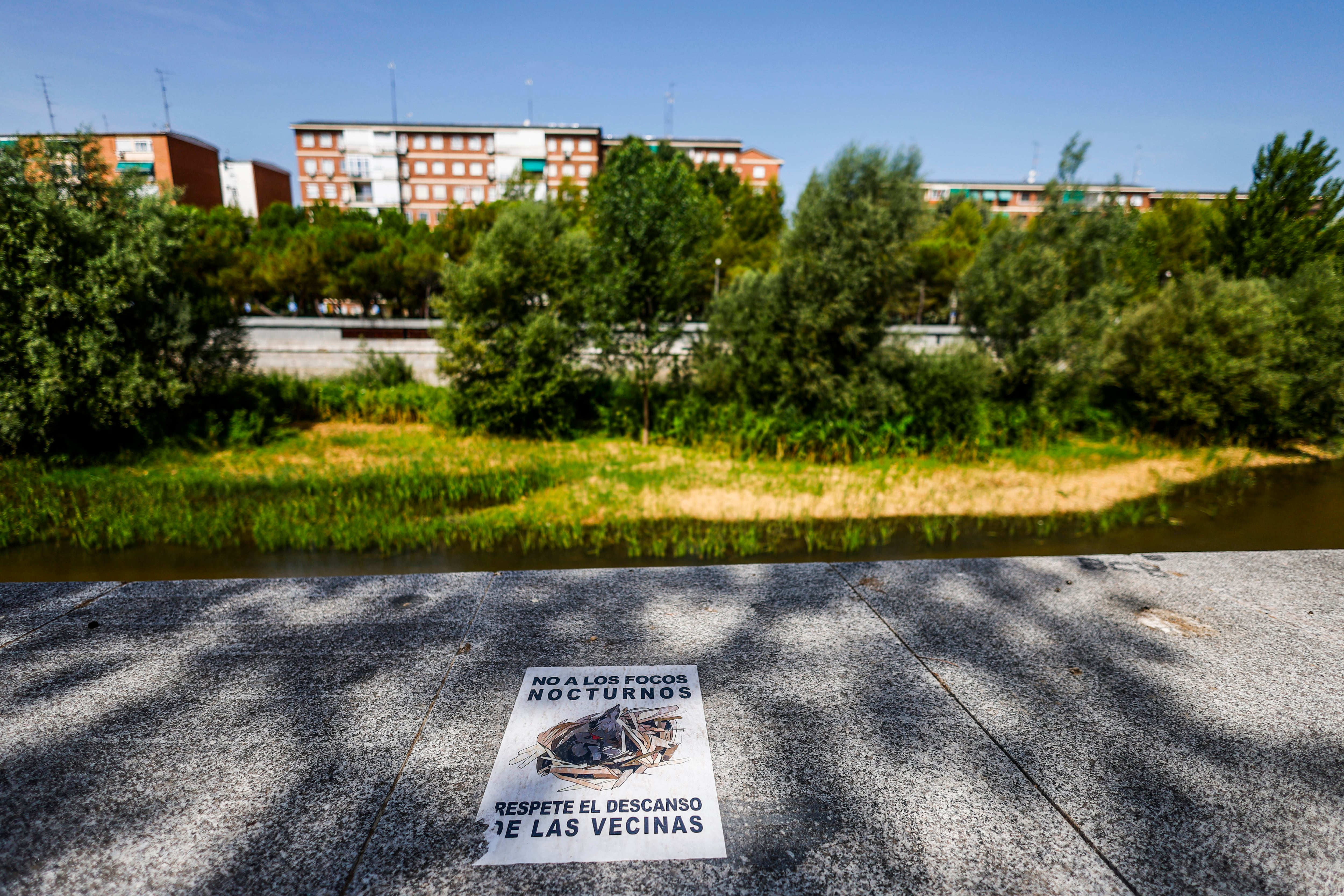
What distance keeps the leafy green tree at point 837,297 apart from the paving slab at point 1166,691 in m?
5.63

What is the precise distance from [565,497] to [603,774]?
572cm

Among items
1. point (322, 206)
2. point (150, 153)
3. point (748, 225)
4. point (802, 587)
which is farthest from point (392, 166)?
point (802, 587)

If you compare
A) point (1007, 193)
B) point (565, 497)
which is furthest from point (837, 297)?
point (1007, 193)

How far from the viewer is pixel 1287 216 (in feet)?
48.6

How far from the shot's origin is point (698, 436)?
10.9m

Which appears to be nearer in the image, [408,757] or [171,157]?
[408,757]

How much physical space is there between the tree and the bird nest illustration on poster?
8334mm

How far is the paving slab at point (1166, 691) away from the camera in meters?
2.20

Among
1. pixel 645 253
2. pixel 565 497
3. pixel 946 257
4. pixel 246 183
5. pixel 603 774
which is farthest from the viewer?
pixel 246 183

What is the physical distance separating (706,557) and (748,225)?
37.6m

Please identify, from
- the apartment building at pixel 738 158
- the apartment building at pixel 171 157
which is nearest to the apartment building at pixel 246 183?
the apartment building at pixel 171 157

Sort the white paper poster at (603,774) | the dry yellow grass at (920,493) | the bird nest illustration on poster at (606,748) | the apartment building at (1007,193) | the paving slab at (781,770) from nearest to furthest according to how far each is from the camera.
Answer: the paving slab at (781,770), the white paper poster at (603,774), the bird nest illustration on poster at (606,748), the dry yellow grass at (920,493), the apartment building at (1007,193)

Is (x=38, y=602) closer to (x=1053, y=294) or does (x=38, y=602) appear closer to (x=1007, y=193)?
(x=1053, y=294)

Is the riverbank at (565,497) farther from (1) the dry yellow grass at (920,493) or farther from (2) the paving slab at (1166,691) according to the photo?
(2) the paving slab at (1166,691)
